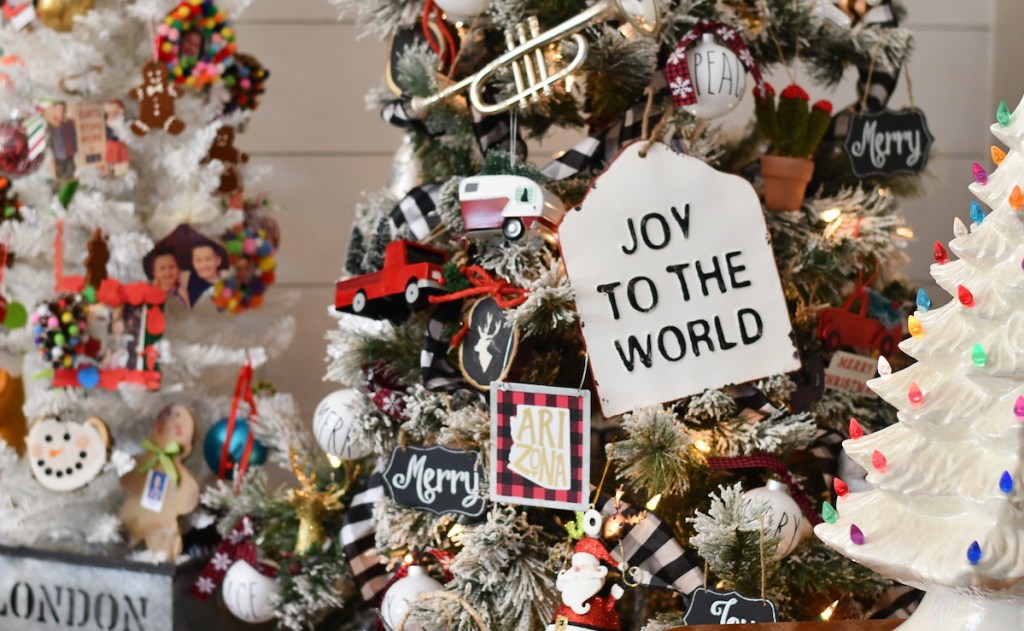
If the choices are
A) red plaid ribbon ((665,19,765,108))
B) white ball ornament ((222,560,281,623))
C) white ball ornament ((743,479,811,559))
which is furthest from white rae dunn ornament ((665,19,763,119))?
white ball ornament ((222,560,281,623))

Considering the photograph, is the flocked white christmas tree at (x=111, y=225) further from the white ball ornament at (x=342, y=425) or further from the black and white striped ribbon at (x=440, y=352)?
the black and white striped ribbon at (x=440, y=352)

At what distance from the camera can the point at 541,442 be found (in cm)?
118

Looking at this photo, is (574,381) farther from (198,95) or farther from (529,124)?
(198,95)

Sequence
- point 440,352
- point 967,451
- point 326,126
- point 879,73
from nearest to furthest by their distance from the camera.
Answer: point 967,451 < point 440,352 < point 879,73 < point 326,126

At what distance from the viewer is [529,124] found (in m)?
1.34

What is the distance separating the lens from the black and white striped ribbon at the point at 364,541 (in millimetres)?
1392

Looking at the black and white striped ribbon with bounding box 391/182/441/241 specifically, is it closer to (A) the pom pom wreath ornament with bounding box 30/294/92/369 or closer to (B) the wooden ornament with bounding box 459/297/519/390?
(B) the wooden ornament with bounding box 459/297/519/390

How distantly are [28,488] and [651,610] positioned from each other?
0.95 metres

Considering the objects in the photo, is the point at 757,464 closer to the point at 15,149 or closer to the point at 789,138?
the point at 789,138

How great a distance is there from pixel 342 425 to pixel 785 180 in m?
0.62

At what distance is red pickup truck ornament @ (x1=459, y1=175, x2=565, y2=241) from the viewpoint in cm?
116

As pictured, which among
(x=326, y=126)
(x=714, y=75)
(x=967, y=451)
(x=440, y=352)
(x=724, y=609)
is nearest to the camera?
(x=967, y=451)

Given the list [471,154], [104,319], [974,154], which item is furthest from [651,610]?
[974,154]

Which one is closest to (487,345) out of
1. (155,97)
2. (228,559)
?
(228,559)
